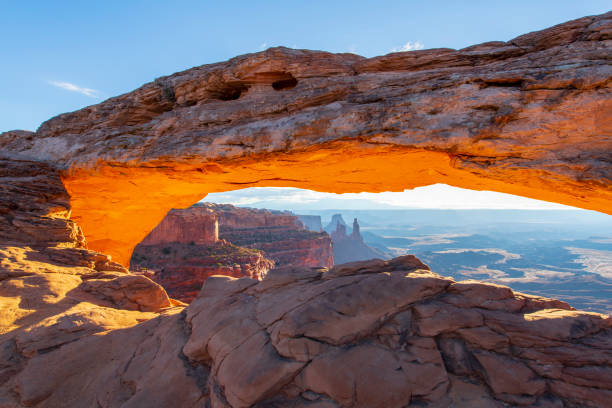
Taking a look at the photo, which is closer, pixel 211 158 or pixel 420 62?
pixel 420 62

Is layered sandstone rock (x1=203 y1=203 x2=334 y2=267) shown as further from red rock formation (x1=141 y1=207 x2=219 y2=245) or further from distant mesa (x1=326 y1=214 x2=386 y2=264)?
distant mesa (x1=326 y1=214 x2=386 y2=264)

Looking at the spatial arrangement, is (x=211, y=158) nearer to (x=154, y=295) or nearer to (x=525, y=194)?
(x=154, y=295)

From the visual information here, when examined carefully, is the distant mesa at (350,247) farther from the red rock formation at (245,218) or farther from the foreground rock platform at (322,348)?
the foreground rock platform at (322,348)

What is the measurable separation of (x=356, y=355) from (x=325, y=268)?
2.91 metres

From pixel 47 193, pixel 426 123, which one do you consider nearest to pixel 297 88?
pixel 426 123

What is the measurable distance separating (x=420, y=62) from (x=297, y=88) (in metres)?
3.62

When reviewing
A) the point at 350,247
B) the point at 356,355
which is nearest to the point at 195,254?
the point at 356,355

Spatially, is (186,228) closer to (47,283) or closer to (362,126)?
(47,283)

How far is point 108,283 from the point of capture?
330 inches

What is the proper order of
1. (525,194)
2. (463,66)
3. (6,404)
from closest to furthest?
(6,404) → (463,66) → (525,194)

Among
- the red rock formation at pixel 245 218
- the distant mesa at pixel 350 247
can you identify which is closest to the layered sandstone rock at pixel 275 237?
the red rock formation at pixel 245 218

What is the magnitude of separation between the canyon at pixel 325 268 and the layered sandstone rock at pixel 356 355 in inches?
1.1

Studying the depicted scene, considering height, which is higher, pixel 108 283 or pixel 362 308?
pixel 362 308

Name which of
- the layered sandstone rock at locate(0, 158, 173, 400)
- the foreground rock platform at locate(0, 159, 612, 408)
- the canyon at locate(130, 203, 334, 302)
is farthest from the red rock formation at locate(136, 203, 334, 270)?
the foreground rock platform at locate(0, 159, 612, 408)
